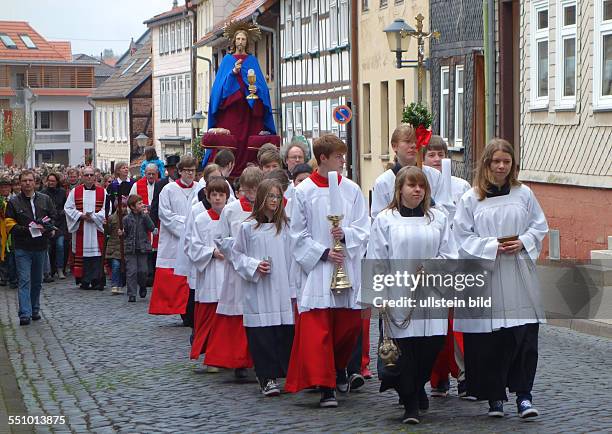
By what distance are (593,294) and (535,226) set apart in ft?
25.3

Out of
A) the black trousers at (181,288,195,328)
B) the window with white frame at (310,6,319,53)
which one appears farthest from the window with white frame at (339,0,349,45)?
the black trousers at (181,288,195,328)

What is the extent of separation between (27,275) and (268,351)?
6838 mm

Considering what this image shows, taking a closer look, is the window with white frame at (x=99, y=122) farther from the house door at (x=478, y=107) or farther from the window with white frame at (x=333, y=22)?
the house door at (x=478, y=107)

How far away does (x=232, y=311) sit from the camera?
12.4 meters

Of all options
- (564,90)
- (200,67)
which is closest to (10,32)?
(200,67)

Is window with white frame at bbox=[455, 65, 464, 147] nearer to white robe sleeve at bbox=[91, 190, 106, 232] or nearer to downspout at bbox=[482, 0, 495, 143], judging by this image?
downspout at bbox=[482, 0, 495, 143]

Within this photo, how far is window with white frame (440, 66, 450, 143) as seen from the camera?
31.6 meters

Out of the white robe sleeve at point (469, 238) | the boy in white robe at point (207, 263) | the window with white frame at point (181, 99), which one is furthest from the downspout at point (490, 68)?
the window with white frame at point (181, 99)

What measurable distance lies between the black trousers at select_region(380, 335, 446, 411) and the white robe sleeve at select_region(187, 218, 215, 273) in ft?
11.7

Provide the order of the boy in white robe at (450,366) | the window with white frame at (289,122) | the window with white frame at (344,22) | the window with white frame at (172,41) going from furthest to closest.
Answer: the window with white frame at (172,41), the window with white frame at (289,122), the window with white frame at (344,22), the boy in white robe at (450,366)

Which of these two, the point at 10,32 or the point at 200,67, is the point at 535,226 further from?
the point at 10,32

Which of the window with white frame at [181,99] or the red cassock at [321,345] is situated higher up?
the window with white frame at [181,99]

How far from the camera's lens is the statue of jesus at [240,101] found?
18.2 metres

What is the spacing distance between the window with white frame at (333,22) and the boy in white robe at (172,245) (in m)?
26.5
